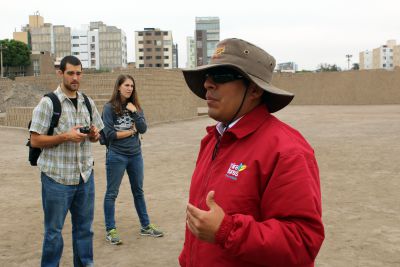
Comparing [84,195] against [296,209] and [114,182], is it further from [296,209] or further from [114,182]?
[296,209]

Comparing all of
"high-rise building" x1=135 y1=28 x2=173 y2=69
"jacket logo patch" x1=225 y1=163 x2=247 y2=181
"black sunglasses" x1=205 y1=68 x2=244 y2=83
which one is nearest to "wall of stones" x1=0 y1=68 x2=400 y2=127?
"black sunglasses" x1=205 y1=68 x2=244 y2=83

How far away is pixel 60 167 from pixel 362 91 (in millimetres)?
41665

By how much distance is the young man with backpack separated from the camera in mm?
3686

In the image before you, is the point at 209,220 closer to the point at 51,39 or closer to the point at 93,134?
the point at 93,134

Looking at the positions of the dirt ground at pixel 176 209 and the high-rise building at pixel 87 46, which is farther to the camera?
the high-rise building at pixel 87 46

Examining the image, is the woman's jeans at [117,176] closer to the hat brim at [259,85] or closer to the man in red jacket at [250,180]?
the hat brim at [259,85]

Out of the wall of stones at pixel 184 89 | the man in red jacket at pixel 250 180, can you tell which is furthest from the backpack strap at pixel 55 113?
the wall of stones at pixel 184 89

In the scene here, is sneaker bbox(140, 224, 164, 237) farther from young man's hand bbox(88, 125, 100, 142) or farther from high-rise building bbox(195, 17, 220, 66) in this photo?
high-rise building bbox(195, 17, 220, 66)

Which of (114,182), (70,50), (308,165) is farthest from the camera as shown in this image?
(70,50)

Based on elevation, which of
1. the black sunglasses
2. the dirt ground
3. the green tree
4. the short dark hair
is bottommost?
the dirt ground

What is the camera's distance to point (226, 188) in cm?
178

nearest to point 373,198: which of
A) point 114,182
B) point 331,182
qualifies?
point 331,182

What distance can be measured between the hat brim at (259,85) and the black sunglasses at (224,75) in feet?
0.14

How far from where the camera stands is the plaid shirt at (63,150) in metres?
3.70
